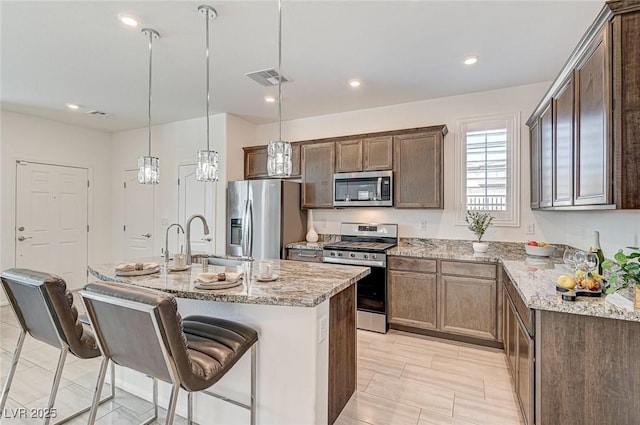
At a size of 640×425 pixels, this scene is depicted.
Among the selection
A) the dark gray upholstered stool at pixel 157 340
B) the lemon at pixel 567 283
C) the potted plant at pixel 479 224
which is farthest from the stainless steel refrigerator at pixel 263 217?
the lemon at pixel 567 283

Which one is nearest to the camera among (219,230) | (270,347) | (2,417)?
(270,347)

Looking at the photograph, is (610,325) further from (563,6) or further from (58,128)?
(58,128)

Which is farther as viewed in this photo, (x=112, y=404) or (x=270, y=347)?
(x=112, y=404)

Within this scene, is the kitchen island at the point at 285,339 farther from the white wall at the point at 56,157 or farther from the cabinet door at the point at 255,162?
the white wall at the point at 56,157

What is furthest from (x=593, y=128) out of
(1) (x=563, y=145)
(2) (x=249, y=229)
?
(2) (x=249, y=229)

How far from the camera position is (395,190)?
390 centimetres

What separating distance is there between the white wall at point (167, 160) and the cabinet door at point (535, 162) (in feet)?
12.2

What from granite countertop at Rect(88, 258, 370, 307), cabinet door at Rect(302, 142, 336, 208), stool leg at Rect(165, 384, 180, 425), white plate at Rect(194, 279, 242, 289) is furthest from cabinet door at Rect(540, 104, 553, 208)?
stool leg at Rect(165, 384, 180, 425)

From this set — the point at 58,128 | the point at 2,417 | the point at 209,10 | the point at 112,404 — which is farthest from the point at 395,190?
the point at 58,128

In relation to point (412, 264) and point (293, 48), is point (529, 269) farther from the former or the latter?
point (293, 48)

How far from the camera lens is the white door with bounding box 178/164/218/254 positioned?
15.6ft

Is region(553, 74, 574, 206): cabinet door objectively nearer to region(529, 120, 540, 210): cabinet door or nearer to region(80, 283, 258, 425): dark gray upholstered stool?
region(529, 120, 540, 210): cabinet door

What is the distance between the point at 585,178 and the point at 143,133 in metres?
5.99

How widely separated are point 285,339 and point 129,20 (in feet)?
8.11
